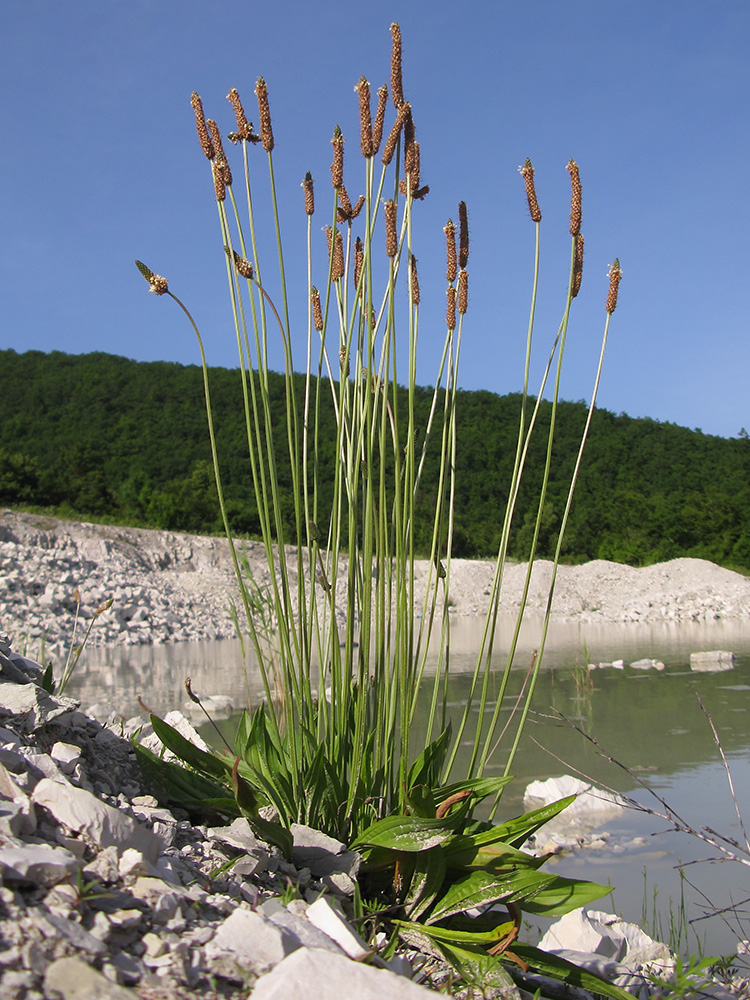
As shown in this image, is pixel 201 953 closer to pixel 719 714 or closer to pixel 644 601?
pixel 719 714

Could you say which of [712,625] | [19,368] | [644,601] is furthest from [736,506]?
[19,368]

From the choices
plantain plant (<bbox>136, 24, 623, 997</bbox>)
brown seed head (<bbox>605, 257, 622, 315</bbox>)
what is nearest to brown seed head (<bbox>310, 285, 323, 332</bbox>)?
plantain plant (<bbox>136, 24, 623, 997</bbox>)

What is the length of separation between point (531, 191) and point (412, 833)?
4.67 feet

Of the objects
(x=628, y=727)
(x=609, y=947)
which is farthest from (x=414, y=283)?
(x=628, y=727)

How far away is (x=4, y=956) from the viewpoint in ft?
2.78

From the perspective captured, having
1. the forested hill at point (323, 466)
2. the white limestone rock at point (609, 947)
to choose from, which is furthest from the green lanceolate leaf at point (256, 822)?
the forested hill at point (323, 466)

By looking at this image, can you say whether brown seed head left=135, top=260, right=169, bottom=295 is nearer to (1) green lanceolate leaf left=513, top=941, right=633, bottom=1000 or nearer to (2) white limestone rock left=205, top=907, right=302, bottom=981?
(2) white limestone rock left=205, top=907, right=302, bottom=981

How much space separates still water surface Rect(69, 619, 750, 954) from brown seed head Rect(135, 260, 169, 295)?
1021 mm

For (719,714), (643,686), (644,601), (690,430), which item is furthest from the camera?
(690,430)

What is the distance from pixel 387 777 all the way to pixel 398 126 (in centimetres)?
143

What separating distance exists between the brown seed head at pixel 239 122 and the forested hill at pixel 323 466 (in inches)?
540

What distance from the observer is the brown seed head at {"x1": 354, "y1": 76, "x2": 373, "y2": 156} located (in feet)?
4.83

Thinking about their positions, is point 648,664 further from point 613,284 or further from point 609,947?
point 613,284

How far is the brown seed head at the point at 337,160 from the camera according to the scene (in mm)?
1578
